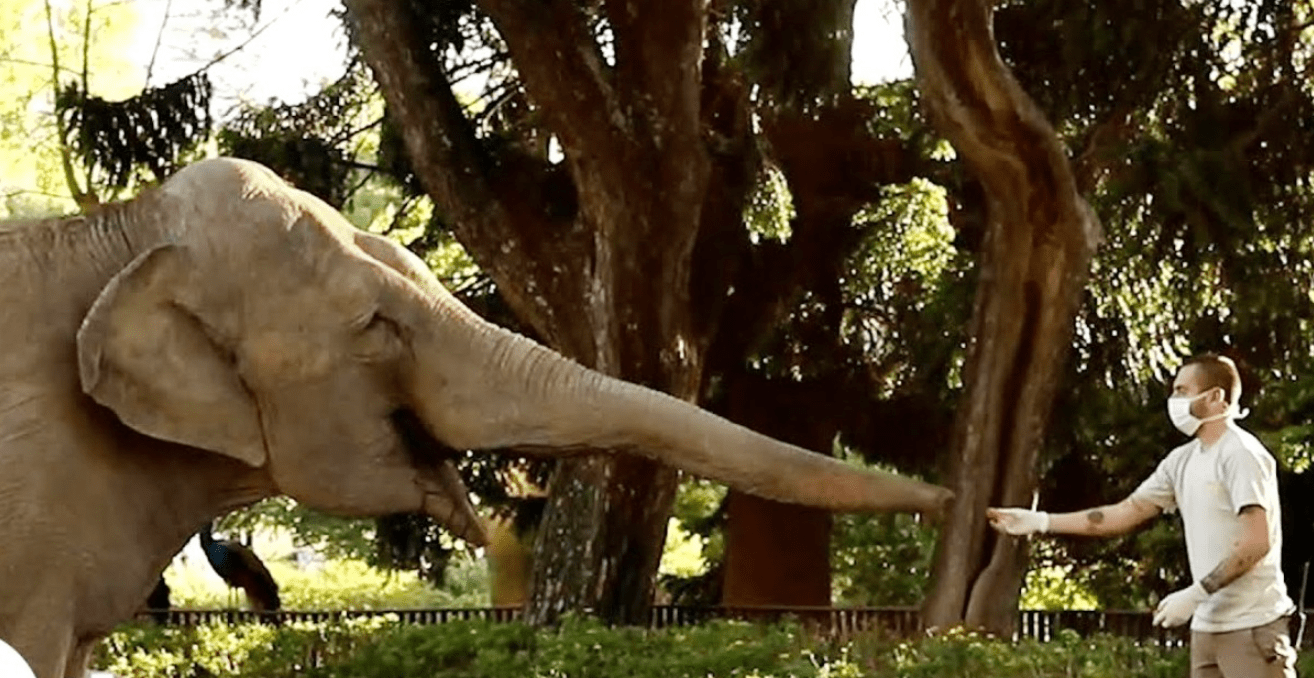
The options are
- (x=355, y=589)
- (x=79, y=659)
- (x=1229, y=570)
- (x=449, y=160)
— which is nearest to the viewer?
(x=79, y=659)

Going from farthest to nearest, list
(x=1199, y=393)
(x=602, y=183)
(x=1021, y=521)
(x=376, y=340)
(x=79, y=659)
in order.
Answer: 1. (x=602, y=183)
2. (x=1021, y=521)
3. (x=1199, y=393)
4. (x=79, y=659)
5. (x=376, y=340)

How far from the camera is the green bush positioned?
12133 mm

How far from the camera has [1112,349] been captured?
1916 cm

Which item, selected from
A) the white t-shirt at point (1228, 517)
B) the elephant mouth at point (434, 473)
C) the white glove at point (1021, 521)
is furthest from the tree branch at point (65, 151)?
the white t-shirt at point (1228, 517)

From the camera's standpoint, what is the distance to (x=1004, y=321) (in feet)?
53.7

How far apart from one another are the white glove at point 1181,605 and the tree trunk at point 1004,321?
7398 millimetres

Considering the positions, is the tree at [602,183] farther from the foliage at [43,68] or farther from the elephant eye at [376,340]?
the foliage at [43,68]

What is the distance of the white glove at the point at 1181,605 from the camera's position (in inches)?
320

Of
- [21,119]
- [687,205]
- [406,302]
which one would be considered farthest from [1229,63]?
[21,119]

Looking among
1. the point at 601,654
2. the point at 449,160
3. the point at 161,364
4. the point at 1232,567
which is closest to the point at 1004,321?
the point at 449,160

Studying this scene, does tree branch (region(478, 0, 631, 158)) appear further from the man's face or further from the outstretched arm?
the man's face

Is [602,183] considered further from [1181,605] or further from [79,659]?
[79,659]

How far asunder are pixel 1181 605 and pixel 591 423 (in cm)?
288

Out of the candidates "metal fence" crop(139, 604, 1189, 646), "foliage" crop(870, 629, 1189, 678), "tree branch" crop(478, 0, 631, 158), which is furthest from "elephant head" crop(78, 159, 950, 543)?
"metal fence" crop(139, 604, 1189, 646)
